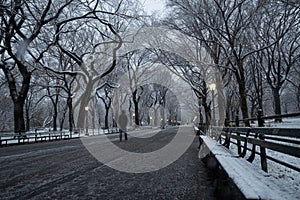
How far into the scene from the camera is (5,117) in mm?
54125

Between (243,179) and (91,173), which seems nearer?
(243,179)

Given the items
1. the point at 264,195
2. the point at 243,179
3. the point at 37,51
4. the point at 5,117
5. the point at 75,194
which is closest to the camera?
the point at 264,195

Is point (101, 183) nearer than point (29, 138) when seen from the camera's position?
Yes

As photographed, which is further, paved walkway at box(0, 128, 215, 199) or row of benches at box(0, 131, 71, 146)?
row of benches at box(0, 131, 71, 146)

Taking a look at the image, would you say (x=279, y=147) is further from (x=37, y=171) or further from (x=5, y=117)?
(x=5, y=117)

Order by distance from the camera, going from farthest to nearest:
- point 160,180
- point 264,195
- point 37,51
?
point 37,51, point 160,180, point 264,195

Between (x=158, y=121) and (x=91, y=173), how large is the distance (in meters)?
72.7

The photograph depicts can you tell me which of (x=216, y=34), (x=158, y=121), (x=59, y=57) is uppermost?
(x=59, y=57)


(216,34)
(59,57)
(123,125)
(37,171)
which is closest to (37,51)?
(59,57)

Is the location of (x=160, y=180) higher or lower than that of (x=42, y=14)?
lower

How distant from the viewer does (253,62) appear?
27.3 m

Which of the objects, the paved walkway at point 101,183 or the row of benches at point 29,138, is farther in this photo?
the row of benches at point 29,138

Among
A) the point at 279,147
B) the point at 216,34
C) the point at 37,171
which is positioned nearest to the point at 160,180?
the point at 279,147

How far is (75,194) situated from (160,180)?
169 centimetres
